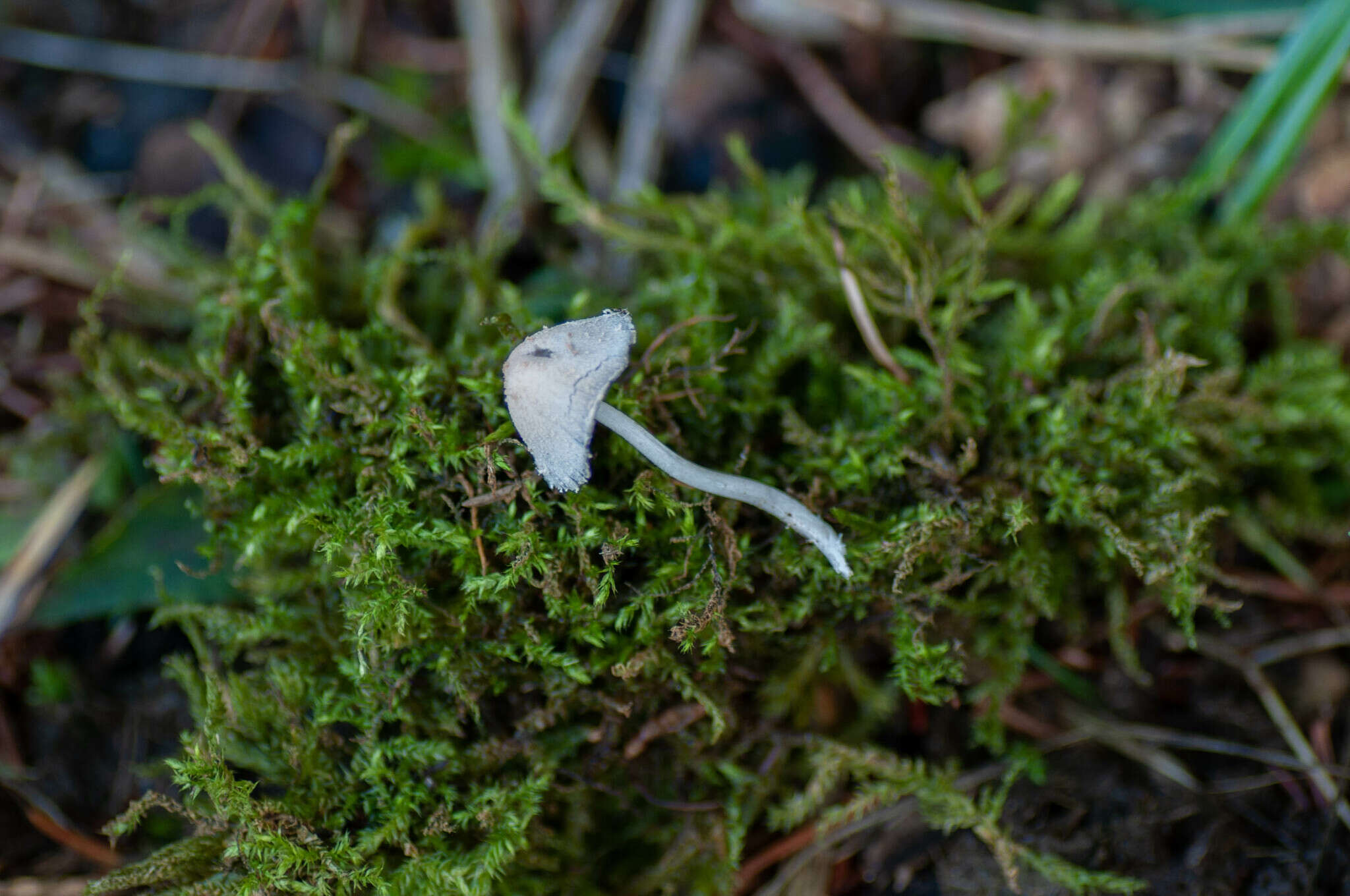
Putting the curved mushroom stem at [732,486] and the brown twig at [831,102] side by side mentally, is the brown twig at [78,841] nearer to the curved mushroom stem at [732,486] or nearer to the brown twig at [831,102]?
the curved mushroom stem at [732,486]

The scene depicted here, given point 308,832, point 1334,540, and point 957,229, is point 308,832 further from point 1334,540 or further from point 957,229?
point 1334,540

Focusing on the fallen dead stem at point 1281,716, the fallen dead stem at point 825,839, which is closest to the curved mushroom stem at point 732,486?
the fallen dead stem at point 825,839

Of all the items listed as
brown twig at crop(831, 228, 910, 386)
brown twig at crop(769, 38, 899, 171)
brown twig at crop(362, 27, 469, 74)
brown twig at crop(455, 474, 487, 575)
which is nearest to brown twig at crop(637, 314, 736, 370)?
brown twig at crop(831, 228, 910, 386)

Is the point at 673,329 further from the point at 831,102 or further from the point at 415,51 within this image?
the point at 415,51

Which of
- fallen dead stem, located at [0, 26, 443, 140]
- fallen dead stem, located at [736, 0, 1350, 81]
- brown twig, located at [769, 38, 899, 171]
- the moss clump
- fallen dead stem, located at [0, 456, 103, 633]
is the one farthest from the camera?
fallen dead stem, located at [0, 26, 443, 140]

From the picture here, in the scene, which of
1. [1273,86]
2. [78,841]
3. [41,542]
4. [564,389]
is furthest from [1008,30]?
[78,841]

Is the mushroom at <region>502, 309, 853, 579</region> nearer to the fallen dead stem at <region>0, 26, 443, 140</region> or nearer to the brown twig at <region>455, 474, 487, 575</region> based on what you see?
the brown twig at <region>455, 474, 487, 575</region>

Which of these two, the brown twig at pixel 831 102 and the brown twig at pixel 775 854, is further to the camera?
the brown twig at pixel 831 102
